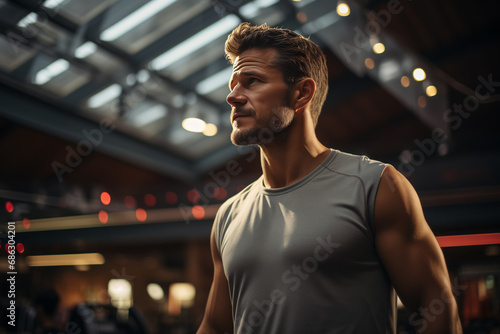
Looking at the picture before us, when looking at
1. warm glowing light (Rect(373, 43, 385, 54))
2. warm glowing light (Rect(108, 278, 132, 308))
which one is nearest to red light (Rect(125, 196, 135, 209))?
warm glowing light (Rect(108, 278, 132, 308))

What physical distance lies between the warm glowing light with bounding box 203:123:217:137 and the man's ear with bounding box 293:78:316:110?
26.4ft

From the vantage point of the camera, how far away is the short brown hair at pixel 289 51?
1.12 m

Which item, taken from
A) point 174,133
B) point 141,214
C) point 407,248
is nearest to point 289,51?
point 407,248

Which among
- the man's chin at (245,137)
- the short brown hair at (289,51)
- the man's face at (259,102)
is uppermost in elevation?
the short brown hair at (289,51)

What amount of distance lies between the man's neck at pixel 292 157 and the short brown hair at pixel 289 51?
107 mm

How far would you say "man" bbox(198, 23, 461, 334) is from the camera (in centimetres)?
91

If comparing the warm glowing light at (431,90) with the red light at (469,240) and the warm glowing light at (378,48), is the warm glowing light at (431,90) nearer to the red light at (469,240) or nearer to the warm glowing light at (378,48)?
the warm glowing light at (378,48)

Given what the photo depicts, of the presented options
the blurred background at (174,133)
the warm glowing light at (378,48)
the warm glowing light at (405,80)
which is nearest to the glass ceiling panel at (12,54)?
the blurred background at (174,133)

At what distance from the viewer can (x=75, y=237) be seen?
9.65m

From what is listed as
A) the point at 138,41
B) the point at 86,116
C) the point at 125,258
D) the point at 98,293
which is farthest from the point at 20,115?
the point at 98,293

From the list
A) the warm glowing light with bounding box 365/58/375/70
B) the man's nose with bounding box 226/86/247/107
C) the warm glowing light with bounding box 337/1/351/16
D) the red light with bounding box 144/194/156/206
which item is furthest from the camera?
the red light with bounding box 144/194/156/206

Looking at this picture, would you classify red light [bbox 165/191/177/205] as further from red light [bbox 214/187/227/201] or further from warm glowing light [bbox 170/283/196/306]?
warm glowing light [bbox 170/283/196/306]

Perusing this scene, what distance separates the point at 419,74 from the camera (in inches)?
226

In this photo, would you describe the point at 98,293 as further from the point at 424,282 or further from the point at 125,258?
the point at 424,282
